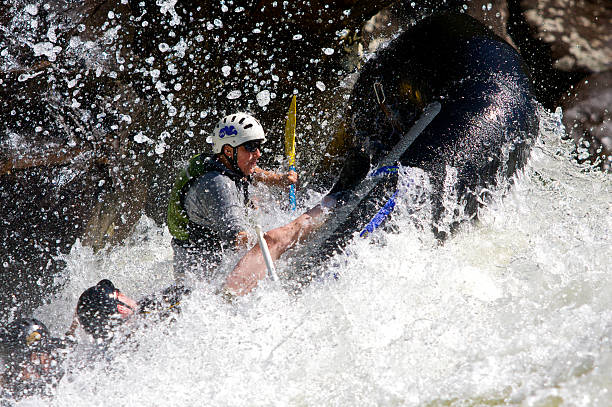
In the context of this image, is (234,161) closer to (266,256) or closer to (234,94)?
(266,256)

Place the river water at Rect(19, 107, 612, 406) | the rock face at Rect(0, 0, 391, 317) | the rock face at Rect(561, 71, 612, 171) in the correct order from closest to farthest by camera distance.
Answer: the river water at Rect(19, 107, 612, 406) → the rock face at Rect(0, 0, 391, 317) → the rock face at Rect(561, 71, 612, 171)

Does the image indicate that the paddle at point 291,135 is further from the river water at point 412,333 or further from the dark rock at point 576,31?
the dark rock at point 576,31

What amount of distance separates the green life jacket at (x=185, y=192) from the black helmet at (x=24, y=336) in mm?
1159

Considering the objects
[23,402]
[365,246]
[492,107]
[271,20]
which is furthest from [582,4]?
[23,402]

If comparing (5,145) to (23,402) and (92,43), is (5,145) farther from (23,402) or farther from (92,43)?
(23,402)

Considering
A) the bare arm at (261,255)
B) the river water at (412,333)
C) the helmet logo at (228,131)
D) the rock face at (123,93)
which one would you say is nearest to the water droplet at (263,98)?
the rock face at (123,93)

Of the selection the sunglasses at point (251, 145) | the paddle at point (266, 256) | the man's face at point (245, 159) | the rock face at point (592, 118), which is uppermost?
the sunglasses at point (251, 145)

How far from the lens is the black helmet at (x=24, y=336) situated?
353cm

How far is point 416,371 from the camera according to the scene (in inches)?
95.2

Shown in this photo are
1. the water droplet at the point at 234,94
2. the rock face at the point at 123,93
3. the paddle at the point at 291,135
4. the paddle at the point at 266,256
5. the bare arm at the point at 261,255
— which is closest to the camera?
the paddle at the point at 266,256

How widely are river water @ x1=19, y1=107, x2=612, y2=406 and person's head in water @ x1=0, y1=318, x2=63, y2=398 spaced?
199 mm

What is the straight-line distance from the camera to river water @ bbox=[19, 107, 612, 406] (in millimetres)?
2312

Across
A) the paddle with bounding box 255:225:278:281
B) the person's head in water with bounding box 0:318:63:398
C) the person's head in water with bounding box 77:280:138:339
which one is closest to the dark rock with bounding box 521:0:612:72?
the paddle with bounding box 255:225:278:281

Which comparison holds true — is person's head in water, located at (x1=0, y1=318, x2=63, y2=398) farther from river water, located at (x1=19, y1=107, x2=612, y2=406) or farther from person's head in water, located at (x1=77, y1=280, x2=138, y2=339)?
person's head in water, located at (x1=77, y1=280, x2=138, y2=339)
